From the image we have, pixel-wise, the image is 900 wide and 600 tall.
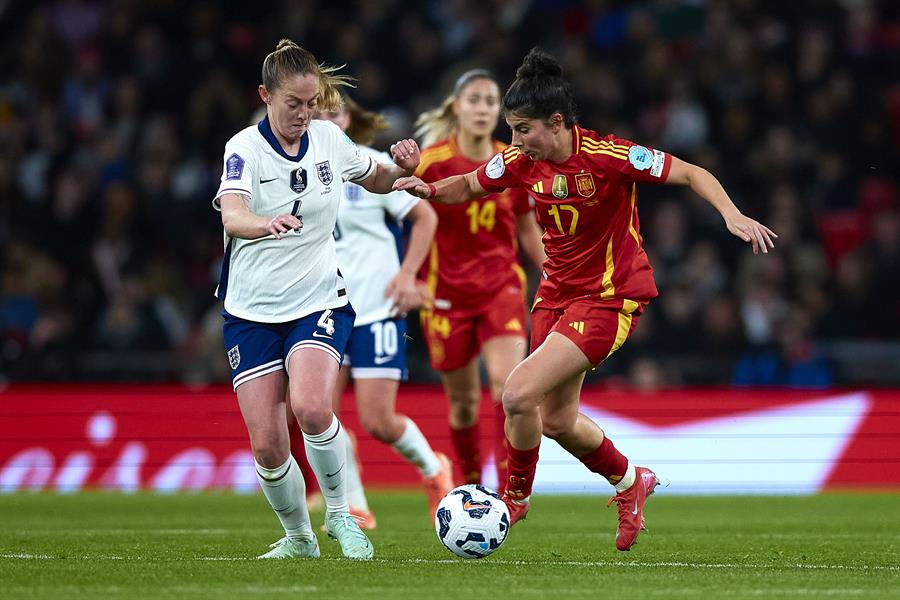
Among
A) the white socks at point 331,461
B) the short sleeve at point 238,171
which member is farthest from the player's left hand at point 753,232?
the short sleeve at point 238,171

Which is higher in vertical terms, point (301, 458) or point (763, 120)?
A: point (763, 120)

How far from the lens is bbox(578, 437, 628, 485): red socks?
7148 mm

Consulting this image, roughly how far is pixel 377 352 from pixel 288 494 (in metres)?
2.22

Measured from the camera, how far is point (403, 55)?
52.8 ft

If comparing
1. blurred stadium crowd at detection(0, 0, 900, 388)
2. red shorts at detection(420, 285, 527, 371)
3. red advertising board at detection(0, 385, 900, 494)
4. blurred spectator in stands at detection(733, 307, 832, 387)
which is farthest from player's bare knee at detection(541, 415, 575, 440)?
blurred spectator in stands at detection(733, 307, 832, 387)

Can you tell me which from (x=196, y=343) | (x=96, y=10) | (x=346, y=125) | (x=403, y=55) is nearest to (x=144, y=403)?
(x=196, y=343)

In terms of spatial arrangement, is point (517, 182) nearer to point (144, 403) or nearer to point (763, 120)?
point (144, 403)

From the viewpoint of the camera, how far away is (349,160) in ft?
22.3

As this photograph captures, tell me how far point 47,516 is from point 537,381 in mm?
4292

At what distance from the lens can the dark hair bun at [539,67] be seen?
6.77 metres

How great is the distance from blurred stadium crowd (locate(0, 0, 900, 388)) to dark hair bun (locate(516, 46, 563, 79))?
6704mm

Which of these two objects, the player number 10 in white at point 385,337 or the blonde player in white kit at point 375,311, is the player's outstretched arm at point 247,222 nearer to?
the blonde player in white kit at point 375,311

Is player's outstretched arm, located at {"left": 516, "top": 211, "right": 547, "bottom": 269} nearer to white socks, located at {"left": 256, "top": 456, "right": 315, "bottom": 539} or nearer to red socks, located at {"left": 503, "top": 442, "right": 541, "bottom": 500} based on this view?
red socks, located at {"left": 503, "top": 442, "right": 541, "bottom": 500}

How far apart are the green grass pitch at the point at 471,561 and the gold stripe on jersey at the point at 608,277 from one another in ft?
4.09
